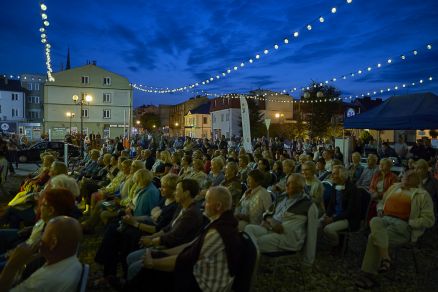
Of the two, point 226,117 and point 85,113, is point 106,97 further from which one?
point 226,117

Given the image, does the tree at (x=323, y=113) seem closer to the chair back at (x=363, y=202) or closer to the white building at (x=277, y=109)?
the white building at (x=277, y=109)

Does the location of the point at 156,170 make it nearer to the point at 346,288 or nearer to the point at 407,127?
the point at 346,288

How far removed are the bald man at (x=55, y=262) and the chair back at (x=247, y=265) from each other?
1.12m

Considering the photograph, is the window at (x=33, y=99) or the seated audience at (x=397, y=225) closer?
the seated audience at (x=397, y=225)

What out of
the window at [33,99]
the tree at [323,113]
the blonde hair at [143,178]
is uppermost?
the window at [33,99]

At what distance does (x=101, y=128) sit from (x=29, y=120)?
21.2m

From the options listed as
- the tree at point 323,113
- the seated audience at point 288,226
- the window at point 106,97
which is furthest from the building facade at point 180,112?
the seated audience at point 288,226

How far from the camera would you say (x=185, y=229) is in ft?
10.3

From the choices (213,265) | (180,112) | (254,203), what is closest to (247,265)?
(213,265)

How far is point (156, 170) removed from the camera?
8555 millimetres

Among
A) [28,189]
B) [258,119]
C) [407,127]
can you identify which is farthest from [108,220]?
[258,119]

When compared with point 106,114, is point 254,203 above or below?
below

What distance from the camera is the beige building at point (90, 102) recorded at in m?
38.8

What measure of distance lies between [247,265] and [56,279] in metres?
1.27
